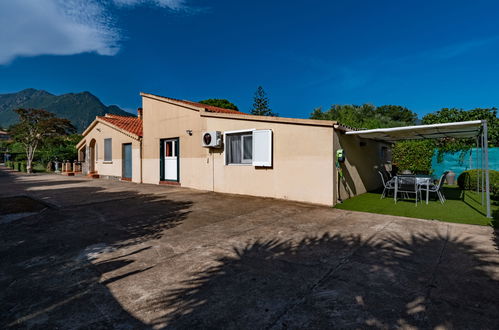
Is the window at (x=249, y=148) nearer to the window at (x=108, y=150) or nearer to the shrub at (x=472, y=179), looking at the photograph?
the shrub at (x=472, y=179)

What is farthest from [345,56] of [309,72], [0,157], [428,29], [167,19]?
[0,157]

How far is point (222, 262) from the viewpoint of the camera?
11.0 ft

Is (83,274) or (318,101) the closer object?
(83,274)

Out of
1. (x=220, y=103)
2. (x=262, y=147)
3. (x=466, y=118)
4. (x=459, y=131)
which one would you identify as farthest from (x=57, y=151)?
Result: (x=466, y=118)

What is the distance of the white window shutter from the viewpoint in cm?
851

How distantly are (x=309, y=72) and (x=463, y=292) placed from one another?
34660 millimetres

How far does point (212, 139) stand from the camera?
9766mm

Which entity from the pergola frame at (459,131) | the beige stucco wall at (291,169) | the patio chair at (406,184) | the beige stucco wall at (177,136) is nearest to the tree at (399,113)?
the pergola frame at (459,131)

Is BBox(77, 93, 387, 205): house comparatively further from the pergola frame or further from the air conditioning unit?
the pergola frame

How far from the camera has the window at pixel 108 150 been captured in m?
16.3

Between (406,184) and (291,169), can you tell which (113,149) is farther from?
(406,184)

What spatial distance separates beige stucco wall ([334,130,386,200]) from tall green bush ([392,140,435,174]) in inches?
179

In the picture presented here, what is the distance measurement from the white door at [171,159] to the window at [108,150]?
20.2ft

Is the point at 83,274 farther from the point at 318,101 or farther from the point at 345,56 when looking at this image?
the point at 318,101
